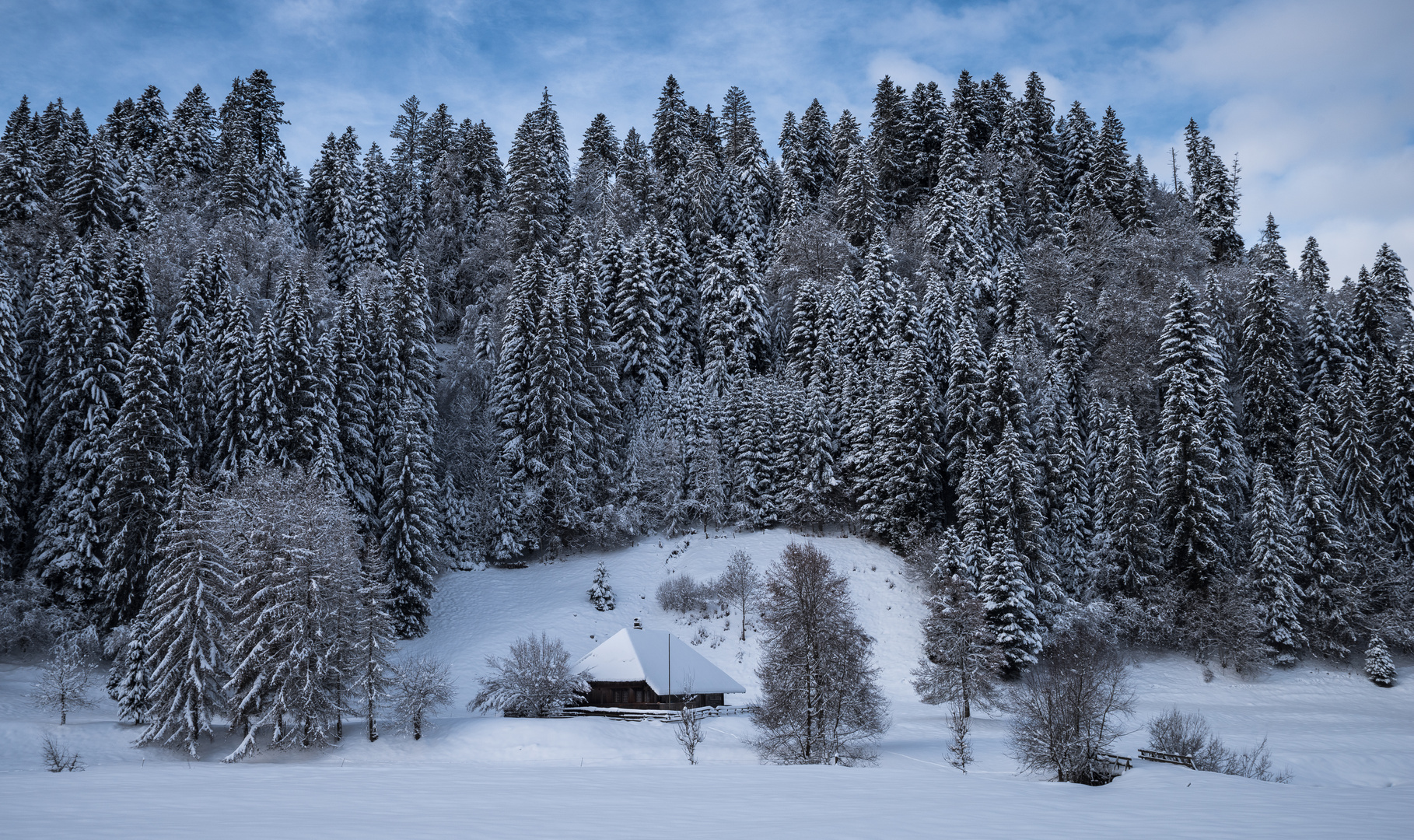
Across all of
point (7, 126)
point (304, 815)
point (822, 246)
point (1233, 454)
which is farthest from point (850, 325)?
point (7, 126)

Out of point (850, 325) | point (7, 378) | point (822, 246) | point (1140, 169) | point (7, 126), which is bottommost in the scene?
point (7, 378)

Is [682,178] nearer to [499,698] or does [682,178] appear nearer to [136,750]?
[499,698]

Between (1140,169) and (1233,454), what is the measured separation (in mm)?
38629

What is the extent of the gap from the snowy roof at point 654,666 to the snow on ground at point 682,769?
337 cm

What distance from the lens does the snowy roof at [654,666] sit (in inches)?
1706

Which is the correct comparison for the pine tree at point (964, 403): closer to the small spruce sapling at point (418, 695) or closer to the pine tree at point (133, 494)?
the small spruce sapling at point (418, 695)

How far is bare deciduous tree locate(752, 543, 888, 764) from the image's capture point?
3381 centimetres

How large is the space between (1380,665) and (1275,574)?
687 cm

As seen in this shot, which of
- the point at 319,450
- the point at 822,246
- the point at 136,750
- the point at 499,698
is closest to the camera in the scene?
the point at 136,750

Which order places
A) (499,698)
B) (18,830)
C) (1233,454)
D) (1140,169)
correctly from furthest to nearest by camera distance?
1. (1140,169)
2. (1233,454)
3. (499,698)
4. (18,830)

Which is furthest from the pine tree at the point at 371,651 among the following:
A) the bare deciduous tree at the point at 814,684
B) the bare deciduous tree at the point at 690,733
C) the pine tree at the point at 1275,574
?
the pine tree at the point at 1275,574

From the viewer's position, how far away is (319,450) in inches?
1933

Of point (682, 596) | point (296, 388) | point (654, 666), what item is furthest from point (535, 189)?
point (654, 666)

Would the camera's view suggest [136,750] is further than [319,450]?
No
